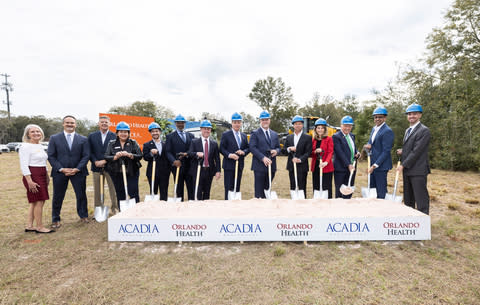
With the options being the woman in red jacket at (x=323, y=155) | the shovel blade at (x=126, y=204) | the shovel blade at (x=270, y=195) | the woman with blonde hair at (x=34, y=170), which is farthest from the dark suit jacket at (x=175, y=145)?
the woman in red jacket at (x=323, y=155)

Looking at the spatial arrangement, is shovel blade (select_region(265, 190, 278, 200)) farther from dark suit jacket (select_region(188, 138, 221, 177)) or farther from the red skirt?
the red skirt

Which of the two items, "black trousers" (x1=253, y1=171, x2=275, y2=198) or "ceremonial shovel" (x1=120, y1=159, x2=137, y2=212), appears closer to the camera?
"ceremonial shovel" (x1=120, y1=159, x2=137, y2=212)

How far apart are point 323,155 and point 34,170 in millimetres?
5105

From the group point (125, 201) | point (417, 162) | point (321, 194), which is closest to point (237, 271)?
point (125, 201)

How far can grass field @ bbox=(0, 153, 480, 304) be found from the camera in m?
2.31

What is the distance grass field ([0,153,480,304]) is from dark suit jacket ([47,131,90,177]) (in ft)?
3.66

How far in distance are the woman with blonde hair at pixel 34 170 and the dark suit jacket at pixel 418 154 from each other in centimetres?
589

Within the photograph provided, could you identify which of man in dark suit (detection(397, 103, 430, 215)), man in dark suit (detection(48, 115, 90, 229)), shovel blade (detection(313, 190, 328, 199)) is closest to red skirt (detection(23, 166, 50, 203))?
man in dark suit (detection(48, 115, 90, 229))

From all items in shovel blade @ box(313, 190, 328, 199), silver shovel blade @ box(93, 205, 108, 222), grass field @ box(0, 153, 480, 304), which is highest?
shovel blade @ box(313, 190, 328, 199)

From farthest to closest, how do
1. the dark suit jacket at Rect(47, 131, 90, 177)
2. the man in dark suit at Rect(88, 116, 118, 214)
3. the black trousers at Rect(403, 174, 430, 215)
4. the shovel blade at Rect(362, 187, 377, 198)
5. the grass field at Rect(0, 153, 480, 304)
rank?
the man in dark suit at Rect(88, 116, 118, 214) → the shovel blade at Rect(362, 187, 377, 198) → the dark suit jacket at Rect(47, 131, 90, 177) → the black trousers at Rect(403, 174, 430, 215) → the grass field at Rect(0, 153, 480, 304)

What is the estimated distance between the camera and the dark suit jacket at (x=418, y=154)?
12.8 feet

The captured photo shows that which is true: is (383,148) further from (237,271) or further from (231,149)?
(237,271)

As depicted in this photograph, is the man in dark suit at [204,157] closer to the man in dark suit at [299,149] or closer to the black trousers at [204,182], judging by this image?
the black trousers at [204,182]

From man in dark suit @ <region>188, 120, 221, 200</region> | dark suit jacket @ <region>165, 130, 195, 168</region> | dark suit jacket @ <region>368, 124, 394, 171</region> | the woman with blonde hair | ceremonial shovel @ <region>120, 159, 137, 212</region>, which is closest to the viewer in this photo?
the woman with blonde hair
